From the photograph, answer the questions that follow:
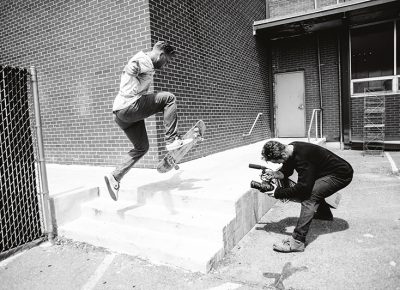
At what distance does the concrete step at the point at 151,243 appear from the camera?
121 inches

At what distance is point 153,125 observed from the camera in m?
5.84

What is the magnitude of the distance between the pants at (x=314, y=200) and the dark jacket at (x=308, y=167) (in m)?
0.06

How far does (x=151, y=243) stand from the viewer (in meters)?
3.42

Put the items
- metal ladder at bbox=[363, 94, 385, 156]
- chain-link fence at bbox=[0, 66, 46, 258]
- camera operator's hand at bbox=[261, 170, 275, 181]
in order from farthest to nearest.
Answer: metal ladder at bbox=[363, 94, 385, 156] → camera operator's hand at bbox=[261, 170, 275, 181] → chain-link fence at bbox=[0, 66, 46, 258]

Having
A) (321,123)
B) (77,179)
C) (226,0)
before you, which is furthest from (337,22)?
(77,179)

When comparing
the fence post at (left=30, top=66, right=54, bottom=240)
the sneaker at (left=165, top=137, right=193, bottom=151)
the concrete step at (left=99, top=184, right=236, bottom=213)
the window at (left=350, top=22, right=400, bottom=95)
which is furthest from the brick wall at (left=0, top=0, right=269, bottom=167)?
the window at (left=350, top=22, right=400, bottom=95)

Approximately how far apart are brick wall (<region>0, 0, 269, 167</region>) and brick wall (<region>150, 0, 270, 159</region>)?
0.02m

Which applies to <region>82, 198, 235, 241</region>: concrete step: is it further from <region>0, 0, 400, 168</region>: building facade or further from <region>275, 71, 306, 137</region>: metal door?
<region>275, 71, 306, 137</region>: metal door

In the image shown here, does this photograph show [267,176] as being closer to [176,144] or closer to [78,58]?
[176,144]

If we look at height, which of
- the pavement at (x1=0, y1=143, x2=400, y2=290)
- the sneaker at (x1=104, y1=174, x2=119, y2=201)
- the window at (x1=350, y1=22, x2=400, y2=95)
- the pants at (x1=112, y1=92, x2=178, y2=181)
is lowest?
the pavement at (x1=0, y1=143, x2=400, y2=290)

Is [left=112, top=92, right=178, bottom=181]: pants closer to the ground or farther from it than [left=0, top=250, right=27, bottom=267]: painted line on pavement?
farther from it

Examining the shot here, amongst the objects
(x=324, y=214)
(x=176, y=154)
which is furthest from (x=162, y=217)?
(x=324, y=214)

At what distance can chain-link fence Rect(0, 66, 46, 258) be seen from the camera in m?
3.53

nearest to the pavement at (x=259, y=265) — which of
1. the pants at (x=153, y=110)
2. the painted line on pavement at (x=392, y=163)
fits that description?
the pants at (x=153, y=110)
